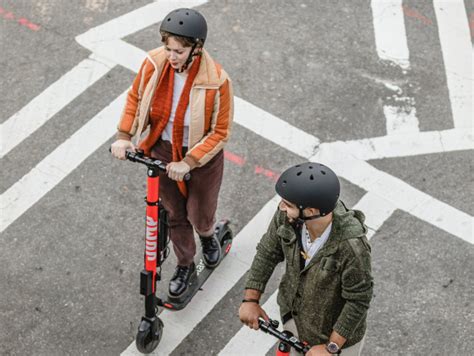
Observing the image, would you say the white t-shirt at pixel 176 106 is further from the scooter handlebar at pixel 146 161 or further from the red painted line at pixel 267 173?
the red painted line at pixel 267 173

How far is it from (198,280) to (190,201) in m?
0.99

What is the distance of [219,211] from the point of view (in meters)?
8.47

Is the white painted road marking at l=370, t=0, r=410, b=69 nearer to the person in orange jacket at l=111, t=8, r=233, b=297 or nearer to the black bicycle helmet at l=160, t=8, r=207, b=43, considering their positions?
the person in orange jacket at l=111, t=8, r=233, b=297

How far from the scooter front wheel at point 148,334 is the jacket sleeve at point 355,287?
2103 millimetres

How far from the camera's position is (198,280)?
7777 mm

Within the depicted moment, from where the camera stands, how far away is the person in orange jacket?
6160mm

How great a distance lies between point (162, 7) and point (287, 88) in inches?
81.4

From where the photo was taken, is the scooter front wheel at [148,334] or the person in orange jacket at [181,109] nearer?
the person in orange jacket at [181,109]

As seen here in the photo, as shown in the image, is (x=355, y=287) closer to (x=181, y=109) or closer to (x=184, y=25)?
(x=181, y=109)

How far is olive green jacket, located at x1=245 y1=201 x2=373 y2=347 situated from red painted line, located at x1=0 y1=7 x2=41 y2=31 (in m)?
5.80

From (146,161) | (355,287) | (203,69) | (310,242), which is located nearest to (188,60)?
(203,69)

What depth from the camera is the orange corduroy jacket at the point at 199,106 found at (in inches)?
250

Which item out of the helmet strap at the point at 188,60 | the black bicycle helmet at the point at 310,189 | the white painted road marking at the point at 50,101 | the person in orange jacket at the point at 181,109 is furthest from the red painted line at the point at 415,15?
the black bicycle helmet at the point at 310,189

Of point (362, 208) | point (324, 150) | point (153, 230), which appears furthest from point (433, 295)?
point (153, 230)
